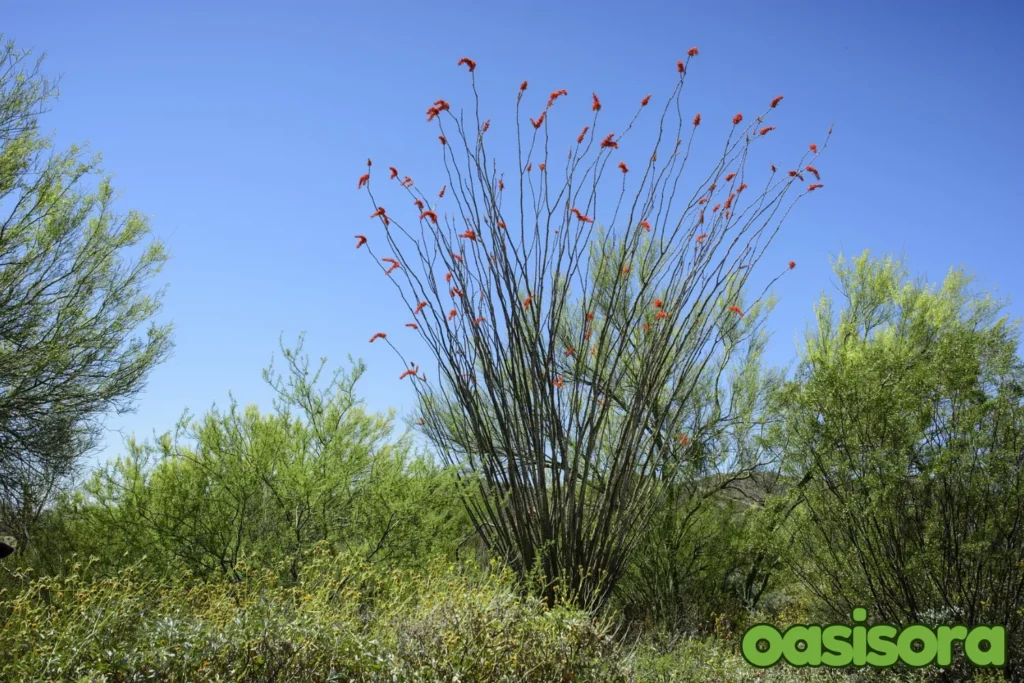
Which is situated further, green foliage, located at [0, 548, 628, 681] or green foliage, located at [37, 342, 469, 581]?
green foliage, located at [37, 342, 469, 581]

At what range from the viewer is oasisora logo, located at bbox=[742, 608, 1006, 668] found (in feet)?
16.4

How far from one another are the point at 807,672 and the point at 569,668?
8.31ft

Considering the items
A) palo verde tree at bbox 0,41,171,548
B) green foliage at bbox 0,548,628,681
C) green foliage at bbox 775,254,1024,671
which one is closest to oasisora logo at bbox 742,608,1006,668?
green foliage at bbox 775,254,1024,671

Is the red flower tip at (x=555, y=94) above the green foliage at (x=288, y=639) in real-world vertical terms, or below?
above

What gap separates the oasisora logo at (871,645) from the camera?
499 centimetres

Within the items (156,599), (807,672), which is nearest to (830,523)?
(807,672)

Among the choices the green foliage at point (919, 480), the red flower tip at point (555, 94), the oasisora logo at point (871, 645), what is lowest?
the oasisora logo at point (871, 645)

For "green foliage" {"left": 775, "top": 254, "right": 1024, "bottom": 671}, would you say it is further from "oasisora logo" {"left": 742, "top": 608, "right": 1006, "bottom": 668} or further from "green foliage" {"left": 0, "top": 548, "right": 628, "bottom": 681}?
"green foliage" {"left": 0, "top": 548, "right": 628, "bottom": 681}

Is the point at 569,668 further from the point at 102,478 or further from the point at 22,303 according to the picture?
the point at 22,303

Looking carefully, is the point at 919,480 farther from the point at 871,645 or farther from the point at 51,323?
the point at 51,323

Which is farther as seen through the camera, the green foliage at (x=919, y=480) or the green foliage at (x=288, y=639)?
the green foliage at (x=919, y=480)

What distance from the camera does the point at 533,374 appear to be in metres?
4.79

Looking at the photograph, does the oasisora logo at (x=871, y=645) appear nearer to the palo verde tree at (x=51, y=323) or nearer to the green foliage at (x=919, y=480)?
the green foliage at (x=919, y=480)

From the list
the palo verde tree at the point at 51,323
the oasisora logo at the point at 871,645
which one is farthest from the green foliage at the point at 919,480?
the palo verde tree at the point at 51,323
